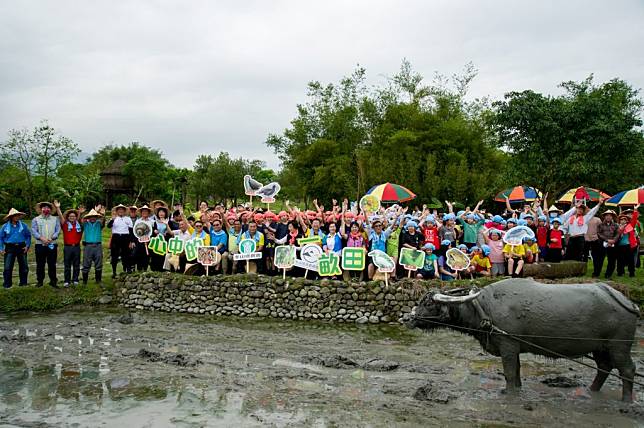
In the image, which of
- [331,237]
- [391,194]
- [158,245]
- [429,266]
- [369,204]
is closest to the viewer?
[429,266]

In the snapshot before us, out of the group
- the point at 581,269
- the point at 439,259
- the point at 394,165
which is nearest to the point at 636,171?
the point at 394,165

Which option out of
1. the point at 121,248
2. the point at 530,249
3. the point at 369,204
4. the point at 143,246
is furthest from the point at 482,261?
the point at 121,248

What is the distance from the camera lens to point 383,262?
14.2 meters

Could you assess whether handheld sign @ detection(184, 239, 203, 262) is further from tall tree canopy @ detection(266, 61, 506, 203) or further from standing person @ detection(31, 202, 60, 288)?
tall tree canopy @ detection(266, 61, 506, 203)

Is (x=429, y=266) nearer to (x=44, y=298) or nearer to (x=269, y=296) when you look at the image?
(x=269, y=296)

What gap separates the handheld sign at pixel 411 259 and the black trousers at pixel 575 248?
469 centimetres

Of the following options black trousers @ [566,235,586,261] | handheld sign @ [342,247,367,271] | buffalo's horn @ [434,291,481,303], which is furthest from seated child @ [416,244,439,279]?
buffalo's horn @ [434,291,481,303]

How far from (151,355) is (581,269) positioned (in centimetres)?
1109

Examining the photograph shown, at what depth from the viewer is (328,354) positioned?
36.2ft

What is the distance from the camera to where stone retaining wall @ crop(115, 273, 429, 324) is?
1402 cm

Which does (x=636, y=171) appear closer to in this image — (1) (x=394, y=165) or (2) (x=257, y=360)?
(1) (x=394, y=165)

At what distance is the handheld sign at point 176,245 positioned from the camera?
15.8m

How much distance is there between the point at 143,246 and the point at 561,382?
36.7 feet

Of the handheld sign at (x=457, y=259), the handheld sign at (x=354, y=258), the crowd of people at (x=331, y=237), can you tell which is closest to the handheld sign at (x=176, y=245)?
the crowd of people at (x=331, y=237)
